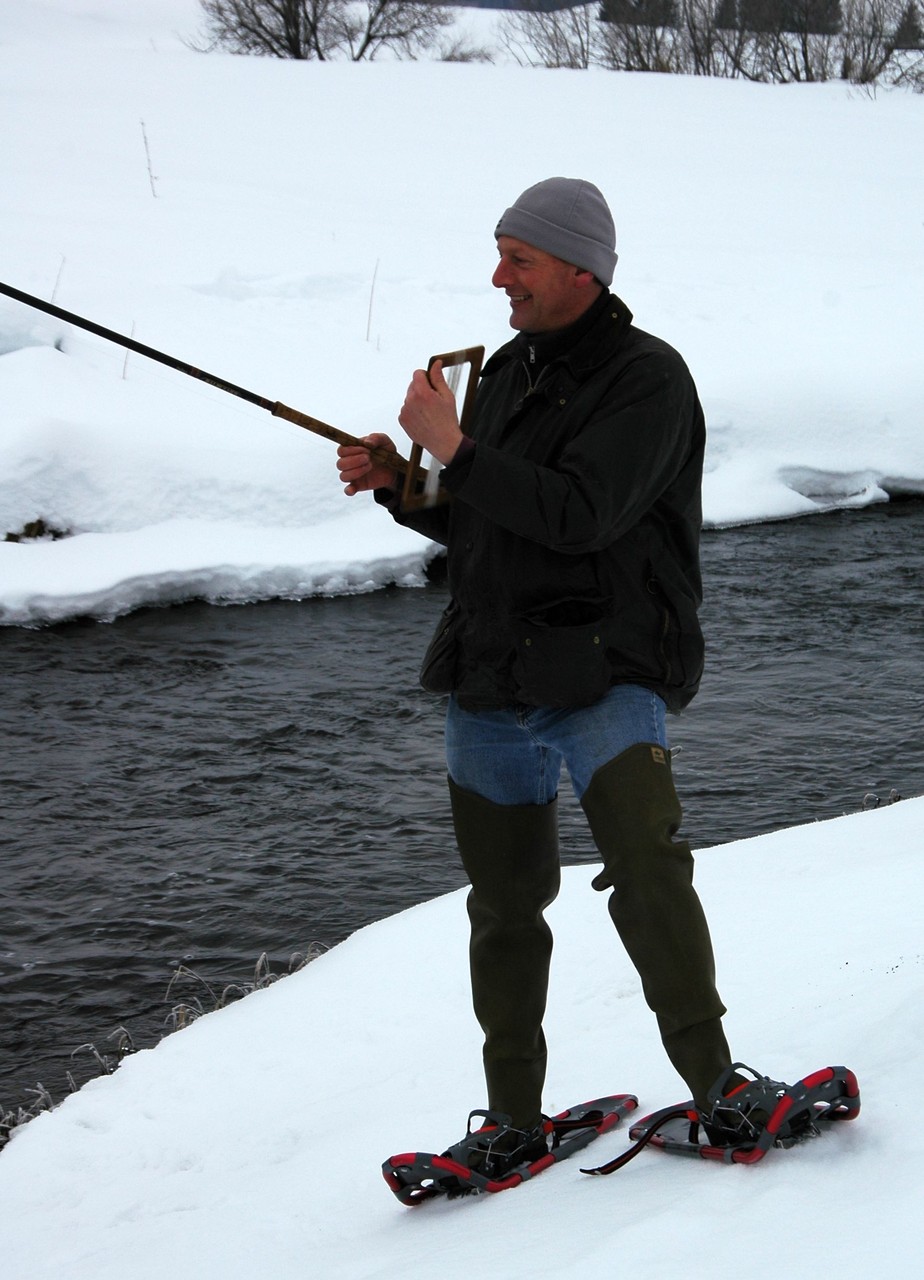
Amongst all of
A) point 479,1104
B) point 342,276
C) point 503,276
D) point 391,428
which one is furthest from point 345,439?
point 342,276

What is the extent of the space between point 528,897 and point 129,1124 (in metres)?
1.56

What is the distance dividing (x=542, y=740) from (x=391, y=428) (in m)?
8.77

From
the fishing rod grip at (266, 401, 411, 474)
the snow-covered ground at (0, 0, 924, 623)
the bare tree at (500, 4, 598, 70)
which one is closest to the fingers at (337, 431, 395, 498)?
the fishing rod grip at (266, 401, 411, 474)

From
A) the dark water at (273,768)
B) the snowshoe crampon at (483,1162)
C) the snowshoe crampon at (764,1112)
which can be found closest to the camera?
the snowshoe crampon at (764,1112)

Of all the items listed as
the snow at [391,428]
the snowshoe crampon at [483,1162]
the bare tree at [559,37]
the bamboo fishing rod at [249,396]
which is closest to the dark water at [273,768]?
the snow at [391,428]

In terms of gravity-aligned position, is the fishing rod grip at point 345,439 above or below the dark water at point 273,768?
above

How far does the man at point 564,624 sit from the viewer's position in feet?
8.09

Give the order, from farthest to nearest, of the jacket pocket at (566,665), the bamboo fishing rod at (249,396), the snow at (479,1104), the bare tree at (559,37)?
the bare tree at (559,37) → the bamboo fishing rod at (249,396) → the jacket pocket at (566,665) → the snow at (479,1104)

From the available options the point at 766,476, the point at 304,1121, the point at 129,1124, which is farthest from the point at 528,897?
the point at 766,476

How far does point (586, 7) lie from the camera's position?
31172 millimetres

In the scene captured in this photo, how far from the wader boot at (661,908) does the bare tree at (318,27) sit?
29022 mm

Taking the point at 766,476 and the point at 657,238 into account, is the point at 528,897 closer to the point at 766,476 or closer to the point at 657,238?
the point at 766,476

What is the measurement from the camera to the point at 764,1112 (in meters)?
2.40

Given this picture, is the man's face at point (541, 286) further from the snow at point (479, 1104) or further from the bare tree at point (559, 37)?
the bare tree at point (559, 37)
